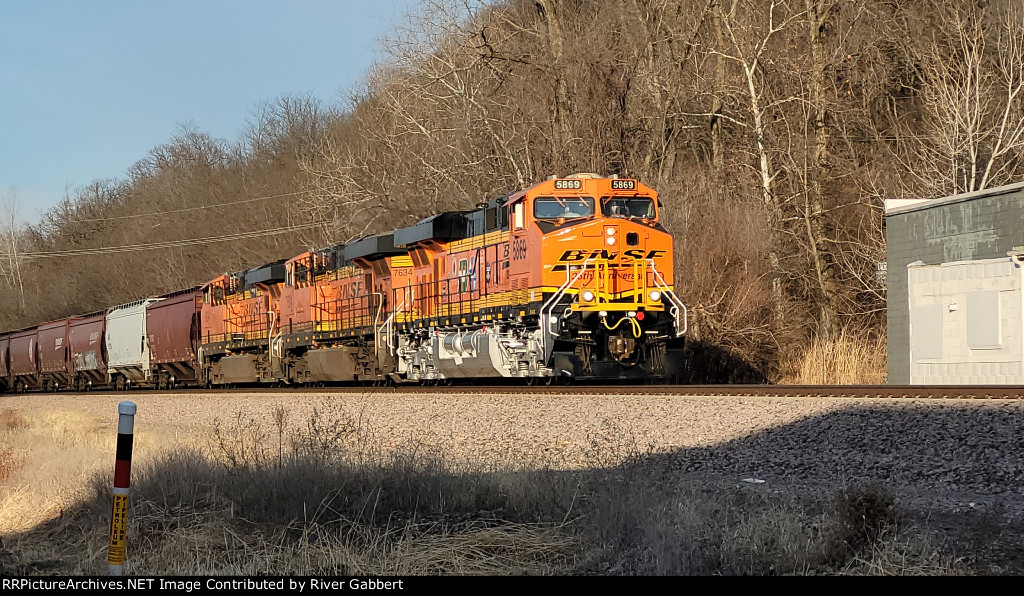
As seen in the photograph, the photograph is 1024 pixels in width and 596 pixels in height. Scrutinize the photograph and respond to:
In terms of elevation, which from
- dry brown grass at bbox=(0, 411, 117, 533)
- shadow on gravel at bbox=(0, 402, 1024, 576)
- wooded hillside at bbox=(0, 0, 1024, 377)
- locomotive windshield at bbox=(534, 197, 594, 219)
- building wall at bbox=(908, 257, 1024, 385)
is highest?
wooded hillside at bbox=(0, 0, 1024, 377)

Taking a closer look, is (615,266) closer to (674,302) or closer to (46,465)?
(674,302)

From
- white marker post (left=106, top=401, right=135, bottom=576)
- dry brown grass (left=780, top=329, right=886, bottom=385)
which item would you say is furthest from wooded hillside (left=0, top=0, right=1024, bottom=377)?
white marker post (left=106, top=401, right=135, bottom=576)

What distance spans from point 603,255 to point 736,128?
15.7m

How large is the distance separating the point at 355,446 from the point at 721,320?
15617mm

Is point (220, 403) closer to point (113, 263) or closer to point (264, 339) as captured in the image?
point (264, 339)

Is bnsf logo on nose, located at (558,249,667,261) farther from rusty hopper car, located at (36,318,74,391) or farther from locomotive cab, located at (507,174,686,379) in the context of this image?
rusty hopper car, located at (36,318,74,391)

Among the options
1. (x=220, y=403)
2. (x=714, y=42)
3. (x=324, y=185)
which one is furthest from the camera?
(x=324, y=185)

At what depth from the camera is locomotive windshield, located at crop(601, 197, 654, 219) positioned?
1783cm

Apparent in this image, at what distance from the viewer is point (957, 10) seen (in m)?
27.7

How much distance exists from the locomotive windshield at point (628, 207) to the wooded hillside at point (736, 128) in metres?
7.35

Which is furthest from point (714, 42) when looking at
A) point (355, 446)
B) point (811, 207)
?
point (355, 446)

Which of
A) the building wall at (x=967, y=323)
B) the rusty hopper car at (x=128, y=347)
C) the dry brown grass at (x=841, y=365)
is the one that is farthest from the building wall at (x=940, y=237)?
the rusty hopper car at (x=128, y=347)

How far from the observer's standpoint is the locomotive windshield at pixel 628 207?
17.8 meters

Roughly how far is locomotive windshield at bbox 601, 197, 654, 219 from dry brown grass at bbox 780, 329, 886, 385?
244 inches
